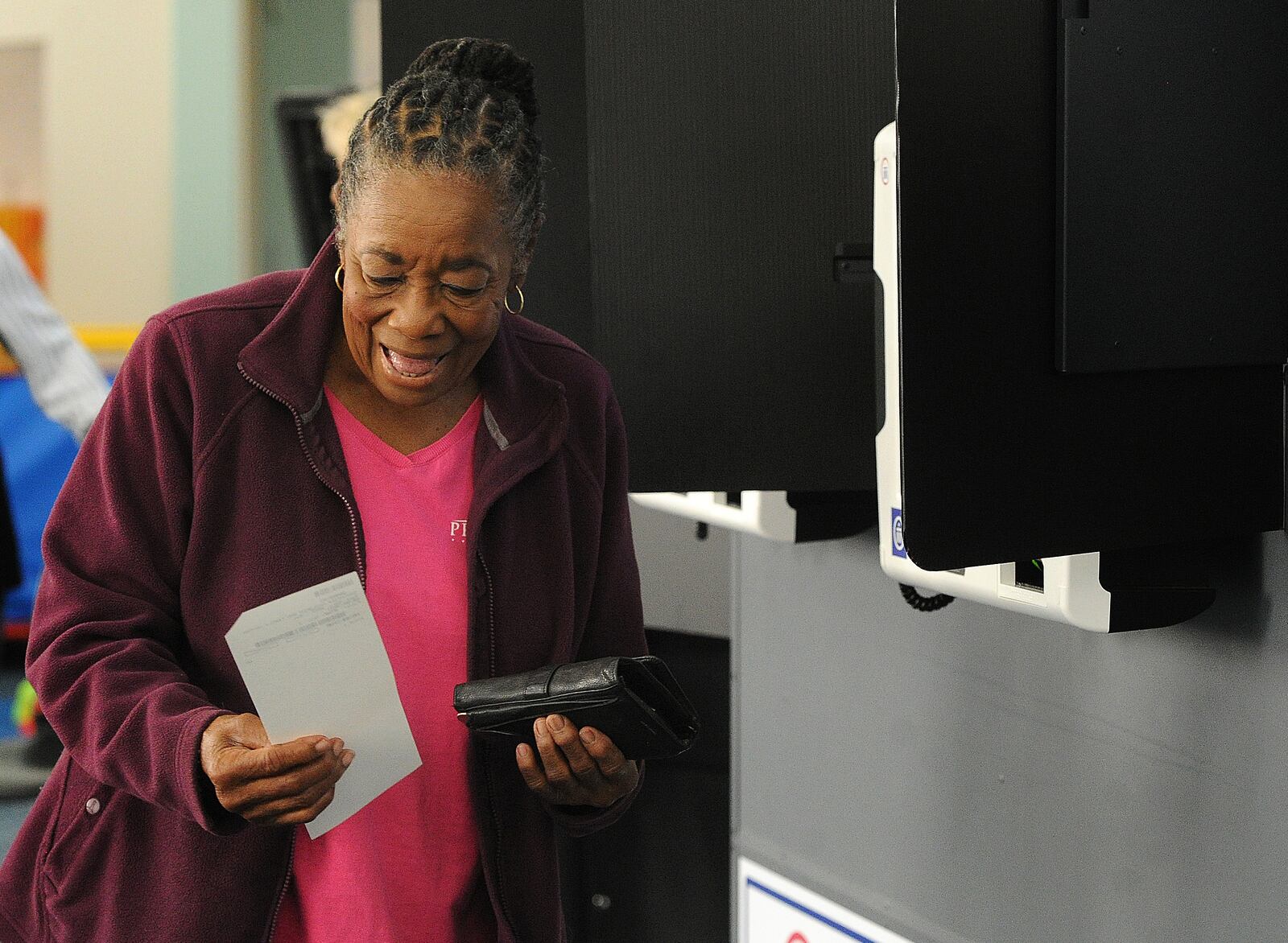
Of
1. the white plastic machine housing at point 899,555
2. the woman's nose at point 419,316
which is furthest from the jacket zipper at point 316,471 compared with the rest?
the white plastic machine housing at point 899,555

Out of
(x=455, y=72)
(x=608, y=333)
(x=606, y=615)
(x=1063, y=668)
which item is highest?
(x=455, y=72)

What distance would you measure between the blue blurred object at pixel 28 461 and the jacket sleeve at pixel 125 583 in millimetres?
4067

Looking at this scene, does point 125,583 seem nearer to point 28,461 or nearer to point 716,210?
point 716,210

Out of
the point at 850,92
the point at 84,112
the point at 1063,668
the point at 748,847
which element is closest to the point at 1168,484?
the point at 1063,668

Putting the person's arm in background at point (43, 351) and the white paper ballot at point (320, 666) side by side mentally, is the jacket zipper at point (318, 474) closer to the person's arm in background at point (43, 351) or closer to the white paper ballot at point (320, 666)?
the white paper ballot at point (320, 666)

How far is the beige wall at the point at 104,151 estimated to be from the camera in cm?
563

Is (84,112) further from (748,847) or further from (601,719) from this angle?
(601,719)

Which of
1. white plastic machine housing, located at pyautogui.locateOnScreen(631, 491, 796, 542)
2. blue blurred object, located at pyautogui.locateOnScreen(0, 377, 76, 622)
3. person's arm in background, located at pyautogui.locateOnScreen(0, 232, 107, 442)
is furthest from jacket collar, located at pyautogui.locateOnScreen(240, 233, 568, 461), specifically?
blue blurred object, located at pyautogui.locateOnScreen(0, 377, 76, 622)

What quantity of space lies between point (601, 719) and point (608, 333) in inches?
15.2

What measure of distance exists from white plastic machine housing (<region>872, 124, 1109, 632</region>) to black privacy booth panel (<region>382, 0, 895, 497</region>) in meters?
0.10

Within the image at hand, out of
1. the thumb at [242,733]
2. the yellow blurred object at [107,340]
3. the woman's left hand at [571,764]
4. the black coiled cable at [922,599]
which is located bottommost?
the woman's left hand at [571,764]

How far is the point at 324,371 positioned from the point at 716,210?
0.40 metres

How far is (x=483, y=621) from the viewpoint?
107 cm

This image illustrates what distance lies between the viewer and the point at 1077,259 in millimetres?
1019
